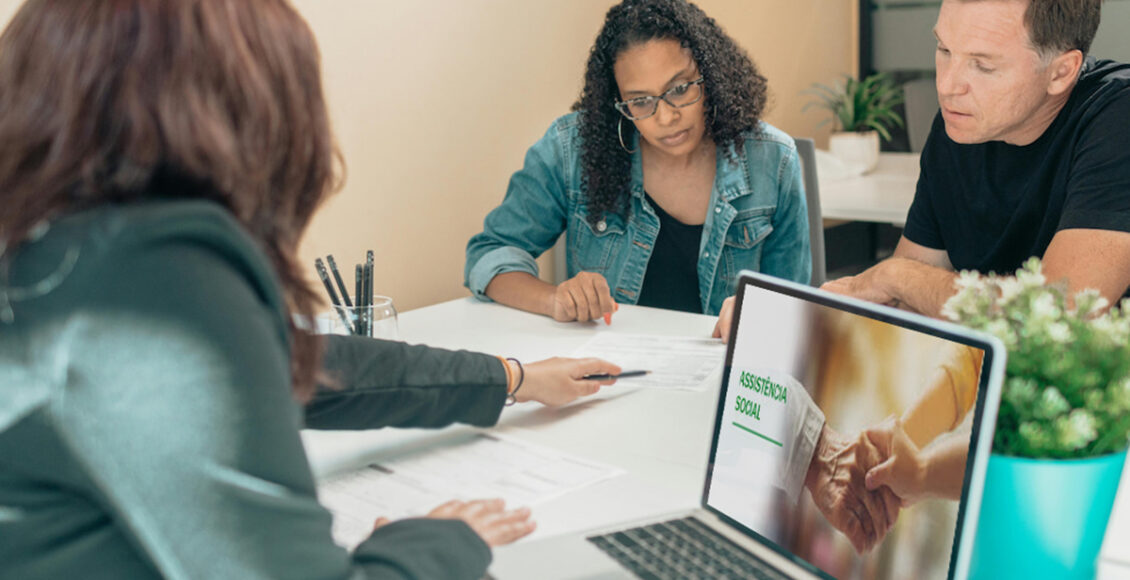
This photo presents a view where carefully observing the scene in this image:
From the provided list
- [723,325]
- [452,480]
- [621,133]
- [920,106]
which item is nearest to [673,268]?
[621,133]

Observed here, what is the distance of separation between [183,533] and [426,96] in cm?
201

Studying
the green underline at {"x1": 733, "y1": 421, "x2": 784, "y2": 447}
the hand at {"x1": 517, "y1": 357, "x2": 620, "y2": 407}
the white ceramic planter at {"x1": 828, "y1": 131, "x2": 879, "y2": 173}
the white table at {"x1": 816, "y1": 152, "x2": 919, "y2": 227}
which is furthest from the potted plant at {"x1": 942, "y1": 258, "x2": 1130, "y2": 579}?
the white ceramic planter at {"x1": 828, "y1": 131, "x2": 879, "y2": 173}

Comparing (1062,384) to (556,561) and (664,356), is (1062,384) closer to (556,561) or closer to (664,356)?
(556,561)

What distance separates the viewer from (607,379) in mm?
1344

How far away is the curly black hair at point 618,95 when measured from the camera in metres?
1.94

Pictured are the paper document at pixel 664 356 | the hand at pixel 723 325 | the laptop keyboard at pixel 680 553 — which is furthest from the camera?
the hand at pixel 723 325

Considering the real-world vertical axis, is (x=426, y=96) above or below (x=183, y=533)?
above

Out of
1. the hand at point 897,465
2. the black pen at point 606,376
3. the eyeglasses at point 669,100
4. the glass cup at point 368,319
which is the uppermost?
the eyeglasses at point 669,100

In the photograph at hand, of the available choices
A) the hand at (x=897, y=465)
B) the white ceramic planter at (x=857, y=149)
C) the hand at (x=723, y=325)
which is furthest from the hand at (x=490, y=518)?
the white ceramic planter at (x=857, y=149)

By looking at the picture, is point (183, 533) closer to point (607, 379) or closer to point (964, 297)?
point (964, 297)

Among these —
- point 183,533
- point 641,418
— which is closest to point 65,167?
point 183,533

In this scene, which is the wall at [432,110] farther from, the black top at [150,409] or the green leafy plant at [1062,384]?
the green leafy plant at [1062,384]

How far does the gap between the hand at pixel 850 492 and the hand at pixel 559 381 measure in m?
0.50

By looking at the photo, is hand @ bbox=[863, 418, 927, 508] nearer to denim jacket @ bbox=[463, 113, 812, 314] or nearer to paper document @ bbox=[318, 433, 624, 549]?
paper document @ bbox=[318, 433, 624, 549]
